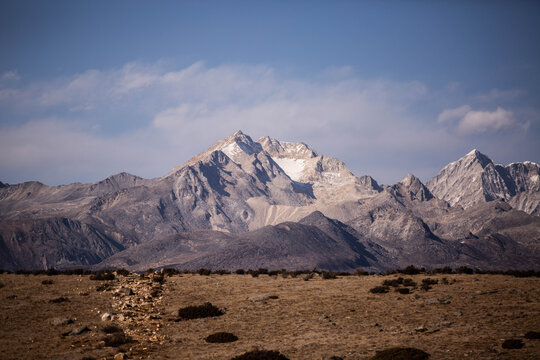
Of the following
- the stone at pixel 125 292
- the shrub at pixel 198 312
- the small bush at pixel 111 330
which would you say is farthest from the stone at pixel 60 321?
the shrub at pixel 198 312

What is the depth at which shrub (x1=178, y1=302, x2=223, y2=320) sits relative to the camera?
4134cm

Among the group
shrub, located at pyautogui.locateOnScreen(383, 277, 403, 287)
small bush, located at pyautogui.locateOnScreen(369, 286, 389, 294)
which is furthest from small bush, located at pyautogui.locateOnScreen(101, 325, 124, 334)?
shrub, located at pyautogui.locateOnScreen(383, 277, 403, 287)

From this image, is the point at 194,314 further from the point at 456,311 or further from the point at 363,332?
the point at 456,311

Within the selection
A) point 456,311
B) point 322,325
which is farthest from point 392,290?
point 322,325

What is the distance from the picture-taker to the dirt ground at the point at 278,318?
107ft

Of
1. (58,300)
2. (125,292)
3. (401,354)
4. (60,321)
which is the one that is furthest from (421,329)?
(58,300)

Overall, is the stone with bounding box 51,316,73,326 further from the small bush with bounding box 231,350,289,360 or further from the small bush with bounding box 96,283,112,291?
the small bush with bounding box 231,350,289,360

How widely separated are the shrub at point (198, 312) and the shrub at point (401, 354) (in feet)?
53.2

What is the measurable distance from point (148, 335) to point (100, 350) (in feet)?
13.1

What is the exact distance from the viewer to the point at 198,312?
137ft

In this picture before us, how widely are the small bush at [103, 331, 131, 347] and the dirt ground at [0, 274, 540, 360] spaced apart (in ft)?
1.14

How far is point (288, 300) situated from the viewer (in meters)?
45.8

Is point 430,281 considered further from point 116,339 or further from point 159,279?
point 116,339

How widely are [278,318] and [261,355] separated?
10.4 metres
